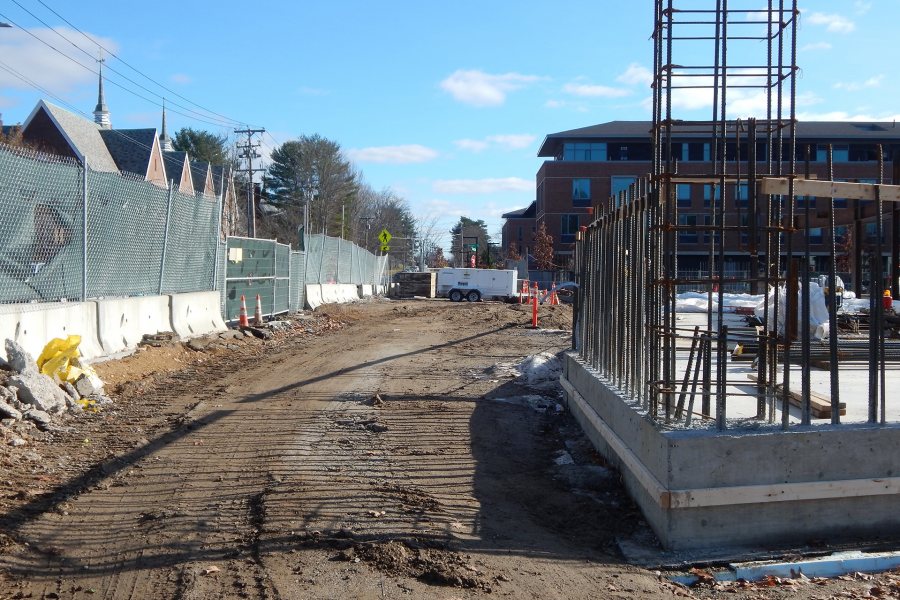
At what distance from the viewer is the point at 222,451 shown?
24.5ft

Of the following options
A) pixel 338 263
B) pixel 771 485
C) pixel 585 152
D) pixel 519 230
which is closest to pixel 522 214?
pixel 519 230

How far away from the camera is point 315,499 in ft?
19.6

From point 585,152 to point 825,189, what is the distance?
60151 millimetres

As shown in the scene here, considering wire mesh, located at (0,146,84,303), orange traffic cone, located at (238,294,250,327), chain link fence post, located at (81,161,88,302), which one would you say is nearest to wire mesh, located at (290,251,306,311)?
orange traffic cone, located at (238,294,250,327)

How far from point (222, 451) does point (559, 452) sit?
324cm

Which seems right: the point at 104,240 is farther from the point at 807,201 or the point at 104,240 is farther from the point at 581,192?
the point at 581,192

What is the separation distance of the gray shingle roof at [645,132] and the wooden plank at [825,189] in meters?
48.5

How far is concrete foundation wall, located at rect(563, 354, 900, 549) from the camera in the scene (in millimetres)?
5258

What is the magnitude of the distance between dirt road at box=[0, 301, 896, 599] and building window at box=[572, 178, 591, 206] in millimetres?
55339

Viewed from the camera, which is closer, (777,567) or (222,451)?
(777,567)

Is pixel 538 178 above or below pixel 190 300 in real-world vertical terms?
above

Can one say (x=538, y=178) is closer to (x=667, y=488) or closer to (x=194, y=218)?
(x=194, y=218)

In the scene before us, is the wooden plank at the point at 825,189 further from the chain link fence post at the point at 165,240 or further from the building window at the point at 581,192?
the building window at the point at 581,192

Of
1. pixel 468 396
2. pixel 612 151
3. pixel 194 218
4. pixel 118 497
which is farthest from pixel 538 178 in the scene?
pixel 118 497
